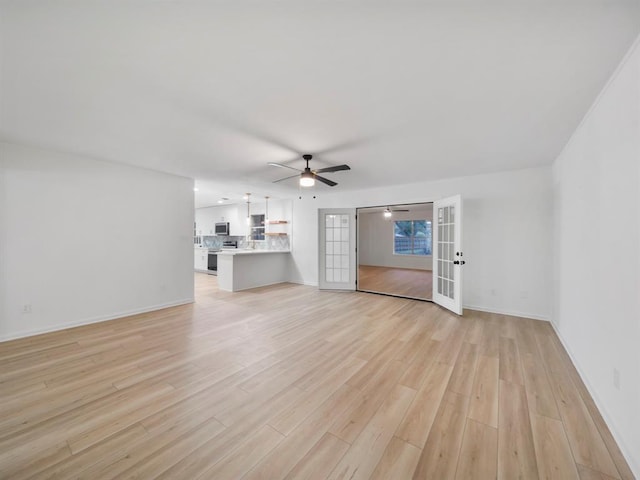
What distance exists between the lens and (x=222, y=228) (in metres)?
9.80

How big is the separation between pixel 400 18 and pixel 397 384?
272 centimetres

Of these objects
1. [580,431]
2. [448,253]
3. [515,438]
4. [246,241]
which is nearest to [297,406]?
[515,438]

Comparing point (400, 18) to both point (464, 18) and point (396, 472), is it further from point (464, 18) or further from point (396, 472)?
point (396, 472)

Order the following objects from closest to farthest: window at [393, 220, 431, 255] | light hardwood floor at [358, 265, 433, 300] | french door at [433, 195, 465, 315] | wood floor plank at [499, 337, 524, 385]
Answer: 1. wood floor plank at [499, 337, 524, 385]
2. french door at [433, 195, 465, 315]
3. light hardwood floor at [358, 265, 433, 300]
4. window at [393, 220, 431, 255]

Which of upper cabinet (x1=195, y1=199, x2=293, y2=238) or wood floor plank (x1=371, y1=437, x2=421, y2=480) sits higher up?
upper cabinet (x1=195, y1=199, x2=293, y2=238)

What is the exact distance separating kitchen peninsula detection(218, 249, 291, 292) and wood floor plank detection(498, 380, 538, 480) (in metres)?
5.51

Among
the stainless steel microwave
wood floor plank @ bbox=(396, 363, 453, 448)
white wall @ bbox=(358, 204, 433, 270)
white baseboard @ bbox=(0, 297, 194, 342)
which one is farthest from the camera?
white wall @ bbox=(358, 204, 433, 270)

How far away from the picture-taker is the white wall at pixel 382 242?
1027 cm

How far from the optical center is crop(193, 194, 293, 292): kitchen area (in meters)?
6.41

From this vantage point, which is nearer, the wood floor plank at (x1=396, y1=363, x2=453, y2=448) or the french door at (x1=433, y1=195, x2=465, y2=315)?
the wood floor plank at (x1=396, y1=363, x2=453, y2=448)

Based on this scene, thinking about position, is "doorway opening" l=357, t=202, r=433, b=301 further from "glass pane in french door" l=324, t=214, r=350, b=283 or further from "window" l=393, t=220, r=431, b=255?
"glass pane in french door" l=324, t=214, r=350, b=283

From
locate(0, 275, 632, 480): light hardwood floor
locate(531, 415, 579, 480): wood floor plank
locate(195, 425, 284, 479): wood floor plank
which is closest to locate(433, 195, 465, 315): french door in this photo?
locate(0, 275, 632, 480): light hardwood floor

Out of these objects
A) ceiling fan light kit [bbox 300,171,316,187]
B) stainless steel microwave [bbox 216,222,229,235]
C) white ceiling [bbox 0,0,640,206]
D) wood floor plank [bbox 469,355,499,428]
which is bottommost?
wood floor plank [bbox 469,355,499,428]

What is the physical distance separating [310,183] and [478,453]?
3164 millimetres
